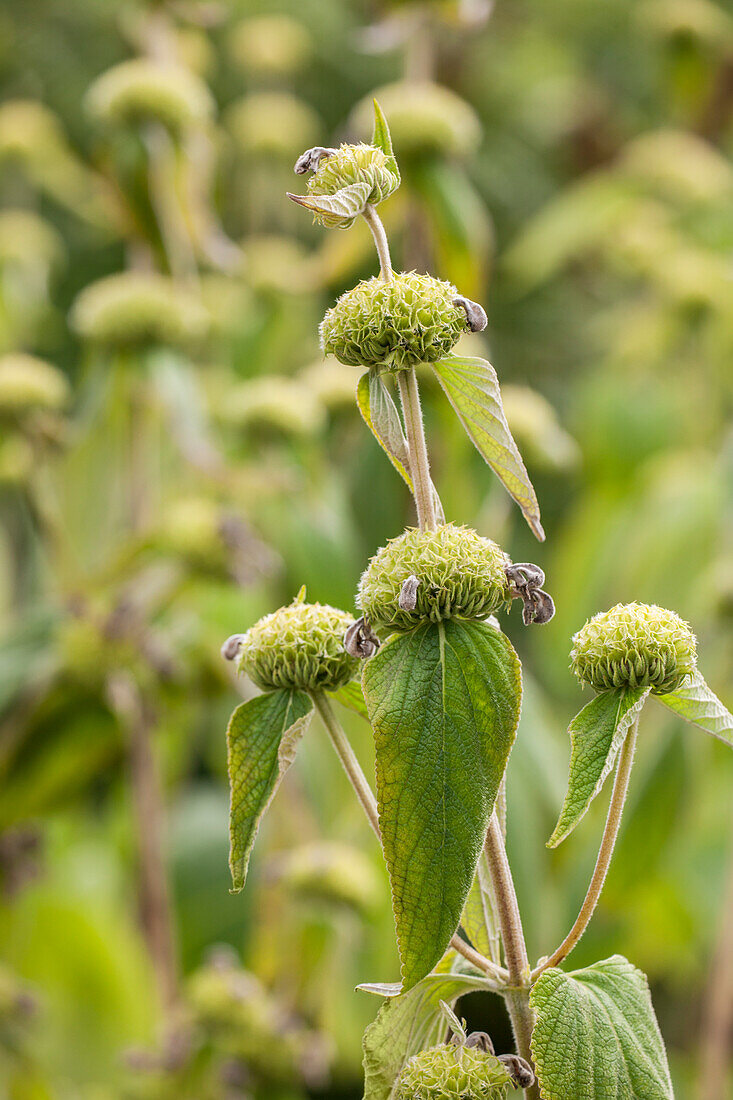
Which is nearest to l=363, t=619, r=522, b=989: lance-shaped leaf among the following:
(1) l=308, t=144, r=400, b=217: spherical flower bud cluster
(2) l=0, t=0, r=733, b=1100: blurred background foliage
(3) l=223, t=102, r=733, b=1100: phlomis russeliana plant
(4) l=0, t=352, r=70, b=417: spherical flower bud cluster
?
(3) l=223, t=102, r=733, b=1100: phlomis russeliana plant

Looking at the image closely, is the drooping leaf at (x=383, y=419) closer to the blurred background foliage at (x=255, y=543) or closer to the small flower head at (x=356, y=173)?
the small flower head at (x=356, y=173)

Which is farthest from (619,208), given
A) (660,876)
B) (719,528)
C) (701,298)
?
(660,876)

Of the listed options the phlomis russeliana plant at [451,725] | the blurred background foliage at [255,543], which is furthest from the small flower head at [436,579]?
the blurred background foliage at [255,543]

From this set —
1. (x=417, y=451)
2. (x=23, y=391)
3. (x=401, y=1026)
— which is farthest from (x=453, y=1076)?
(x=23, y=391)

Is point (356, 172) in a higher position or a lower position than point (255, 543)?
lower

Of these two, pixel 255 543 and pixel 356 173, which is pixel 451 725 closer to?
pixel 356 173

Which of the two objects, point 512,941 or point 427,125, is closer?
point 512,941

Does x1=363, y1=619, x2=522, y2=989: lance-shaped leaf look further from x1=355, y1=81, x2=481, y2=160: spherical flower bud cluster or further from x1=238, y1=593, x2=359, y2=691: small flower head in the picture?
x1=355, y1=81, x2=481, y2=160: spherical flower bud cluster
